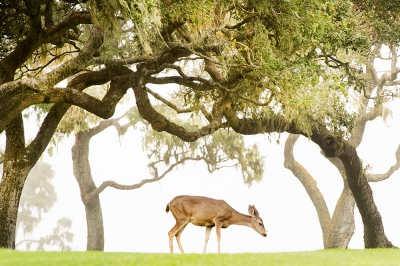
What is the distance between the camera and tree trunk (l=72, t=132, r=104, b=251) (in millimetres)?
21344

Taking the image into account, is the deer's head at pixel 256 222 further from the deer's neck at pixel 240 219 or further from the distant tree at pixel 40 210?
the distant tree at pixel 40 210

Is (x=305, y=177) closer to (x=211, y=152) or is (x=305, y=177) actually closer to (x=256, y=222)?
(x=211, y=152)

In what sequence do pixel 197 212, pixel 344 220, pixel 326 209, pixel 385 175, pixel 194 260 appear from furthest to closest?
pixel 385 175 → pixel 326 209 → pixel 344 220 → pixel 197 212 → pixel 194 260

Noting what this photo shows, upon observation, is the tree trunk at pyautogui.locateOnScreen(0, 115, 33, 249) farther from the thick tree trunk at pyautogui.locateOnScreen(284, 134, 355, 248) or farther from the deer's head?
the thick tree trunk at pyautogui.locateOnScreen(284, 134, 355, 248)

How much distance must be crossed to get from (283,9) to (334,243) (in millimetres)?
11572

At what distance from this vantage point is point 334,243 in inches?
819

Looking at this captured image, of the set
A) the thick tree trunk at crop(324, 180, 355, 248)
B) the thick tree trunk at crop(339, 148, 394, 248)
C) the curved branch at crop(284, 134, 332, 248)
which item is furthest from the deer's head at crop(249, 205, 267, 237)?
the curved branch at crop(284, 134, 332, 248)

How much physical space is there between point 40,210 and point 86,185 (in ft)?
57.9

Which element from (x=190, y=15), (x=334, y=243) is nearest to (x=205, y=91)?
(x=190, y=15)

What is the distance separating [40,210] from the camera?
38031 mm

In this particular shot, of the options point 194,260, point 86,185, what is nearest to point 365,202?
point 86,185

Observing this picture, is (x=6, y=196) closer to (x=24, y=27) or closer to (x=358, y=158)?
(x=24, y=27)

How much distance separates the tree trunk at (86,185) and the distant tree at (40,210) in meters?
16.6

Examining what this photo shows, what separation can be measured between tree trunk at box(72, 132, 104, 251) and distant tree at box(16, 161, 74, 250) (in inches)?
654
